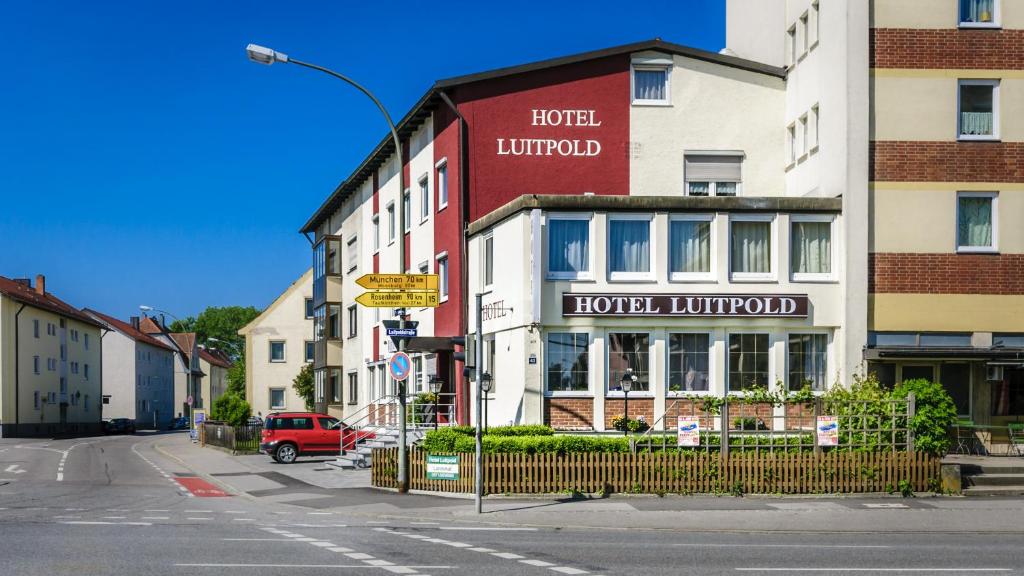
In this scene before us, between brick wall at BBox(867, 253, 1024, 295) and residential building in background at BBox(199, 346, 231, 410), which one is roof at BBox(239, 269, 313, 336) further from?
residential building in background at BBox(199, 346, 231, 410)

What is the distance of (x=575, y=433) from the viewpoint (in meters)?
25.8

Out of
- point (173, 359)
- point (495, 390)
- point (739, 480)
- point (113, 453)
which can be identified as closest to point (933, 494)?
point (739, 480)

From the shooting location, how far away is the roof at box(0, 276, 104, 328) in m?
72.1

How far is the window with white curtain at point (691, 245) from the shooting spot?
1046 inches

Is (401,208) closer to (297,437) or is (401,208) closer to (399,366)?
(399,366)

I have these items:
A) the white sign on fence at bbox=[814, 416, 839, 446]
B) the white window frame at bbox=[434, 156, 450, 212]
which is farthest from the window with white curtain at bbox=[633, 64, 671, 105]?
the white sign on fence at bbox=[814, 416, 839, 446]

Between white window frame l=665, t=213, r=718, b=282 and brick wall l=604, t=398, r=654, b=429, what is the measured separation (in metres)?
2.87

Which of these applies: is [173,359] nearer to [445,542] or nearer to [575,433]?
[575,433]

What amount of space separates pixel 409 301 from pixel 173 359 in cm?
10971

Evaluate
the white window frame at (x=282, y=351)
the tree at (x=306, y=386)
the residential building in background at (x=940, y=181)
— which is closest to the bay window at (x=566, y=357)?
the residential building in background at (x=940, y=181)

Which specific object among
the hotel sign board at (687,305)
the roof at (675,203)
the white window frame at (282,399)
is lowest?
the white window frame at (282,399)

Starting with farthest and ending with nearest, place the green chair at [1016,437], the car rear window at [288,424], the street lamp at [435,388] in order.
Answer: the car rear window at [288,424] < the street lamp at [435,388] < the green chair at [1016,437]

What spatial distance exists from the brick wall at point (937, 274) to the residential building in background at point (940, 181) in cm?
2

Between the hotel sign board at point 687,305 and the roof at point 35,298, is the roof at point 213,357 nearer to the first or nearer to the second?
the roof at point 35,298
